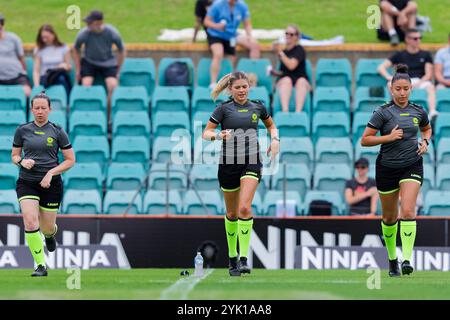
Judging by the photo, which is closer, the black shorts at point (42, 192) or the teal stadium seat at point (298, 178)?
the black shorts at point (42, 192)

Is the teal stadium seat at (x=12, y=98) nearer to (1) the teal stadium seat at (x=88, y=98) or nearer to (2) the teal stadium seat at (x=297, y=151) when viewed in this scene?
(1) the teal stadium seat at (x=88, y=98)

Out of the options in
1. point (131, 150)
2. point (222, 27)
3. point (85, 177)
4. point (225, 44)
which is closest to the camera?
point (85, 177)

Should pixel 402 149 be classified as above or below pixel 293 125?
below

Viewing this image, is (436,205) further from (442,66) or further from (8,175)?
(8,175)

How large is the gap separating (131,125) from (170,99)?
3.01ft

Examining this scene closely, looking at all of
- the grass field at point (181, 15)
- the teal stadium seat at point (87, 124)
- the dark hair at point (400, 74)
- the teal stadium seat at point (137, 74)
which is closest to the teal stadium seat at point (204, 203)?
the teal stadium seat at point (87, 124)

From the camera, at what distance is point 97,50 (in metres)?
25.0

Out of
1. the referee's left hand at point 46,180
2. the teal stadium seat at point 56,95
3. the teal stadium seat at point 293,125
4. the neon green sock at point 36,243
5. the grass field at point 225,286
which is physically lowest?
the grass field at point 225,286

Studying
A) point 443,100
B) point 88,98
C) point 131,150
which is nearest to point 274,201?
point 131,150

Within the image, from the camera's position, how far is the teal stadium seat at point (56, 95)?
2448cm

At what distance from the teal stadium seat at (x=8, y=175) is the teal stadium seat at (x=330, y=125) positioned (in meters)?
5.11

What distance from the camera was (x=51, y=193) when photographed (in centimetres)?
1695

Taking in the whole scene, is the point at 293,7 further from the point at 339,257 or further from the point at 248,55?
the point at 339,257

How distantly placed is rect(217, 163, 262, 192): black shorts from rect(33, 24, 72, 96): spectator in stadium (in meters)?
9.06
